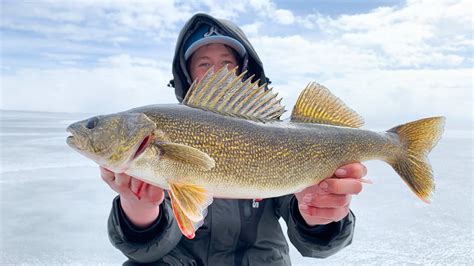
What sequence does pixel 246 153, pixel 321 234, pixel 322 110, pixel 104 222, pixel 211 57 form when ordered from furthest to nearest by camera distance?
1. pixel 104 222
2. pixel 211 57
3. pixel 321 234
4. pixel 322 110
5. pixel 246 153

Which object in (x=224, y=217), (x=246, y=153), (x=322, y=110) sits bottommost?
(x=224, y=217)

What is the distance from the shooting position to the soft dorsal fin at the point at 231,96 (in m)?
1.84

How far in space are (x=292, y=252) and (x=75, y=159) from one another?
5.84 m

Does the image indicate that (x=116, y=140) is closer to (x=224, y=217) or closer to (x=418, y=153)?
(x=224, y=217)

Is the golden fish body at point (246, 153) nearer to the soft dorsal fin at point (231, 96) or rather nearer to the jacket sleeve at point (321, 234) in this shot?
the soft dorsal fin at point (231, 96)

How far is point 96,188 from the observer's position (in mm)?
5508

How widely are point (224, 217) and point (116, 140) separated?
103 centimetres

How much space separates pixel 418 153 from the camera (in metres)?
2.11

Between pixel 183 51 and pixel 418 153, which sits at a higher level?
pixel 418 153

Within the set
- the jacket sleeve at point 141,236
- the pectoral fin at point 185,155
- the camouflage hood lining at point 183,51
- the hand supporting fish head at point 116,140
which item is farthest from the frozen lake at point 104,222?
the pectoral fin at point 185,155

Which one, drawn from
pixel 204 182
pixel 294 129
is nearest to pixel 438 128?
pixel 294 129

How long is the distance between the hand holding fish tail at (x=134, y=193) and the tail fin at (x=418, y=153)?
1330mm

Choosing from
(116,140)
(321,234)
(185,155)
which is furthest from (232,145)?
(321,234)

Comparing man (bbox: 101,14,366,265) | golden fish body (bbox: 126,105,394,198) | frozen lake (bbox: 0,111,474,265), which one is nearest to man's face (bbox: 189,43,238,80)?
man (bbox: 101,14,366,265)
